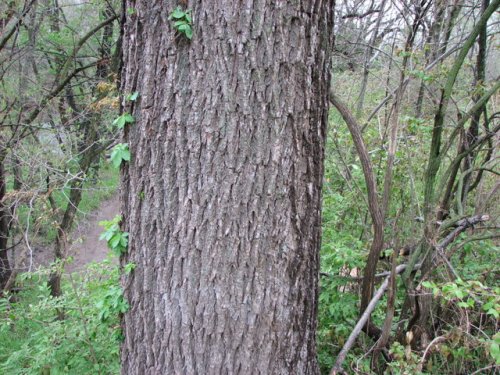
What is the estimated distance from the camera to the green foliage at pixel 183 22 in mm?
1622

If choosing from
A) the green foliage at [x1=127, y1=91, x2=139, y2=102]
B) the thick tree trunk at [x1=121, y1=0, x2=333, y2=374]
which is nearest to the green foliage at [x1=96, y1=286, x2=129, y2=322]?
the thick tree trunk at [x1=121, y1=0, x2=333, y2=374]

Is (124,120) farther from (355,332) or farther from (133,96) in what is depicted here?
(355,332)

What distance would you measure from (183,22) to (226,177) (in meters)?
0.61

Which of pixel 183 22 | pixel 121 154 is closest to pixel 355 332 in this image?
pixel 121 154

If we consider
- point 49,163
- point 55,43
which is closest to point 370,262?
point 49,163

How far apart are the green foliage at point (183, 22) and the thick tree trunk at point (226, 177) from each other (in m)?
0.02

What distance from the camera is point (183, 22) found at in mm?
1624

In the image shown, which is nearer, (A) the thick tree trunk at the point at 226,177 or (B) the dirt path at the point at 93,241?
(A) the thick tree trunk at the point at 226,177

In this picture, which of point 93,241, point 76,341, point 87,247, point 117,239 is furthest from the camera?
point 93,241

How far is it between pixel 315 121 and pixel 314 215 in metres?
0.40

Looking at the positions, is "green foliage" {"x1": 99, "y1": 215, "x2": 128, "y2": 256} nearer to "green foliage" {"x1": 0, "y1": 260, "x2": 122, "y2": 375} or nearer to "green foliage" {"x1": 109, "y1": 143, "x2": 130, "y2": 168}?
"green foliage" {"x1": 109, "y1": 143, "x2": 130, "y2": 168}

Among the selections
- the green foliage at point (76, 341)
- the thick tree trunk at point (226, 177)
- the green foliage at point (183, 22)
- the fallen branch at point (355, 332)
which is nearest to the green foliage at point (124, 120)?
the thick tree trunk at point (226, 177)

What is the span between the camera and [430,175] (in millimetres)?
2875

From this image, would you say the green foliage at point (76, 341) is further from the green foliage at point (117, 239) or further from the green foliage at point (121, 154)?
the green foliage at point (121, 154)
